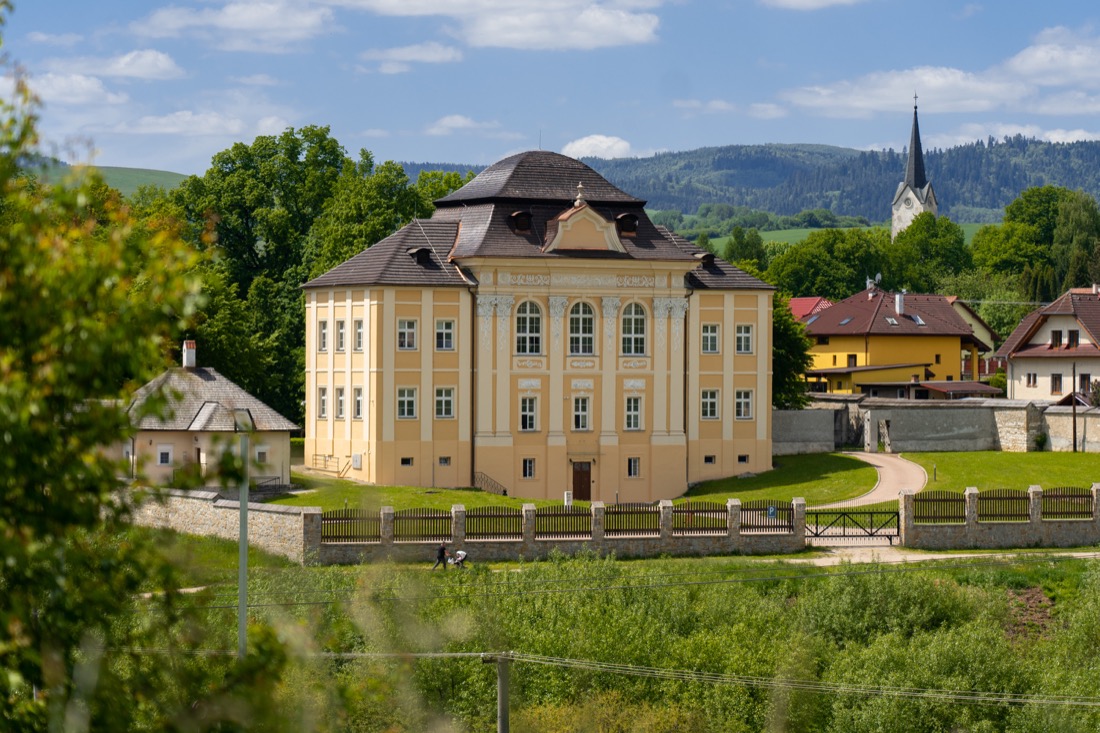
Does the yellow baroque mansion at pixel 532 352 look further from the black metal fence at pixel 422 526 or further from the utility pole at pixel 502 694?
the utility pole at pixel 502 694

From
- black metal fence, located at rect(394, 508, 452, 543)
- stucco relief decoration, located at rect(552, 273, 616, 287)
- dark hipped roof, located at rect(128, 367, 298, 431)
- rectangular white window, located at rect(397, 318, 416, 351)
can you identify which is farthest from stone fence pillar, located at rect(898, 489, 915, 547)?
dark hipped roof, located at rect(128, 367, 298, 431)

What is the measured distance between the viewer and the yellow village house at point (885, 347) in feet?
266

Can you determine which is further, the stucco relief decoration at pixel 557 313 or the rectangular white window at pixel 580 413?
the rectangular white window at pixel 580 413

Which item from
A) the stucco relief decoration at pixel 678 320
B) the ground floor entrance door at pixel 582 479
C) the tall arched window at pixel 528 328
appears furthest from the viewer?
the stucco relief decoration at pixel 678 320

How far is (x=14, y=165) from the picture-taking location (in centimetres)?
1112

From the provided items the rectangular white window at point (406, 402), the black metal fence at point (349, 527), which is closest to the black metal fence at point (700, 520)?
the black metal fence at point (349, 527)

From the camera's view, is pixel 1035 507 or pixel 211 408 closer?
pixel 1035 507

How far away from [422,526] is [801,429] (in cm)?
2211

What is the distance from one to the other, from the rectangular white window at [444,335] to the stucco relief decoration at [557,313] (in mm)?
3360

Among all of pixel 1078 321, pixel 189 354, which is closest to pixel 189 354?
pixel 189 354

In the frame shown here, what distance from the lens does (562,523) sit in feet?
138

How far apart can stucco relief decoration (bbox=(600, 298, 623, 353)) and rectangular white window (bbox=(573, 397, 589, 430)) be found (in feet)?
6.35

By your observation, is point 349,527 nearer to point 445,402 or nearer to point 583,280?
point 445,402

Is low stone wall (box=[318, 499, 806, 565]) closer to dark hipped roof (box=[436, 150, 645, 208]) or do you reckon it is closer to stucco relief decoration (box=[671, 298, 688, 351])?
stucco relief decoration (box=[671, 298, 688, 351])
